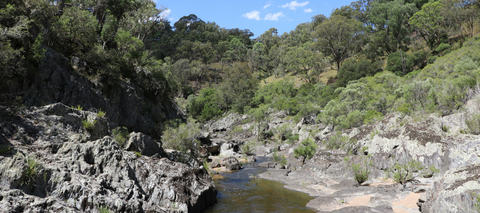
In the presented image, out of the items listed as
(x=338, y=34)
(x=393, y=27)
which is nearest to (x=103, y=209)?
(x=338, y=34)

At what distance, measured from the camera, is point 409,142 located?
16.8 m

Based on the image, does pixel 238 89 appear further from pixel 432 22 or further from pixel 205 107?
pixel 432 22

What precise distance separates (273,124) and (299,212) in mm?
43080

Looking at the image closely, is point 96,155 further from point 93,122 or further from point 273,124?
point 273,124

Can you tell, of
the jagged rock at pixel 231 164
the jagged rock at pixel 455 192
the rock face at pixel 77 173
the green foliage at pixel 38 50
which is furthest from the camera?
the jagged rock at pixel 231 164

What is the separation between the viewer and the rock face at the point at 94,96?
19.1 metres

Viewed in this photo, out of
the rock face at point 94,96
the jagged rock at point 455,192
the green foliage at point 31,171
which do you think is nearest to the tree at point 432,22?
the jagged rock at point 455,192

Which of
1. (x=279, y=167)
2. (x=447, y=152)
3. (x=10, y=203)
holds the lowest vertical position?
(x=279, y=167)

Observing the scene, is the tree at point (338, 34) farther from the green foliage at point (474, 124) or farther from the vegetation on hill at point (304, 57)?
the green foliage at point (474, 124)

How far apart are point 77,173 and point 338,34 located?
226ft

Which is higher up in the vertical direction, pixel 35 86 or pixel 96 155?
pixel 35 86

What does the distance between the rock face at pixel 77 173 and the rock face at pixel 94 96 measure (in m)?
7.40

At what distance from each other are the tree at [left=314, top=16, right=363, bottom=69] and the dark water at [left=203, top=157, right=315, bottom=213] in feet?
181

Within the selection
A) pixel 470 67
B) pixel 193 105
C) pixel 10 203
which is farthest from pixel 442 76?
pixel 193 105
